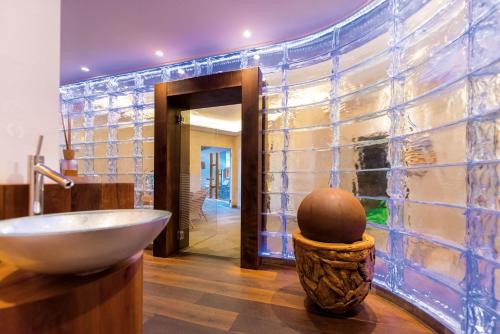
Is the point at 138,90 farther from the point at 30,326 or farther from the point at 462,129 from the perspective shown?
the point at 462,129

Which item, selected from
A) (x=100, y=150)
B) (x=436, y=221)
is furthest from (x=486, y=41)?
(x=100, y=150)

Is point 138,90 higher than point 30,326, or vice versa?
point 138,90

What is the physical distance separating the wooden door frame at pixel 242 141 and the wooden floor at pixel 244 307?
0.32 metres

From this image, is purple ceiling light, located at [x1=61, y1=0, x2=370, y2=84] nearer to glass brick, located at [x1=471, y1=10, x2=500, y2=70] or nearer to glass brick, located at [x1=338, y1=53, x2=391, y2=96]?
glass brick, located at [x1=338, y1=53, x2=391, y2=96]

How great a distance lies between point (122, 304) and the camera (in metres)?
0.55

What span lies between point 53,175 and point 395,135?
1.88m

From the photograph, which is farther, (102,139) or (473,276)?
(102,139)

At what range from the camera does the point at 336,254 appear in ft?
4.01

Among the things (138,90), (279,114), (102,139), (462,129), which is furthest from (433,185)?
(102,139)

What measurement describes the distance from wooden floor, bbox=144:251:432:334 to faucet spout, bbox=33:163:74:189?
3.47ft

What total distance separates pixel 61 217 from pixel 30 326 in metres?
0.49

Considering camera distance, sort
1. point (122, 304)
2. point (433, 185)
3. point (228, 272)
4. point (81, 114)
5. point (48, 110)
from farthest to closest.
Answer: point (81, 114) → point (228, 272) → point (433, 185) → point (48, 110) → point (122, 304)

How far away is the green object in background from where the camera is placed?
157cm

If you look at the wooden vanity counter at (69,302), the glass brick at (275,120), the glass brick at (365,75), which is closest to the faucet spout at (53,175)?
the wooden vanity counter at (69,302)
